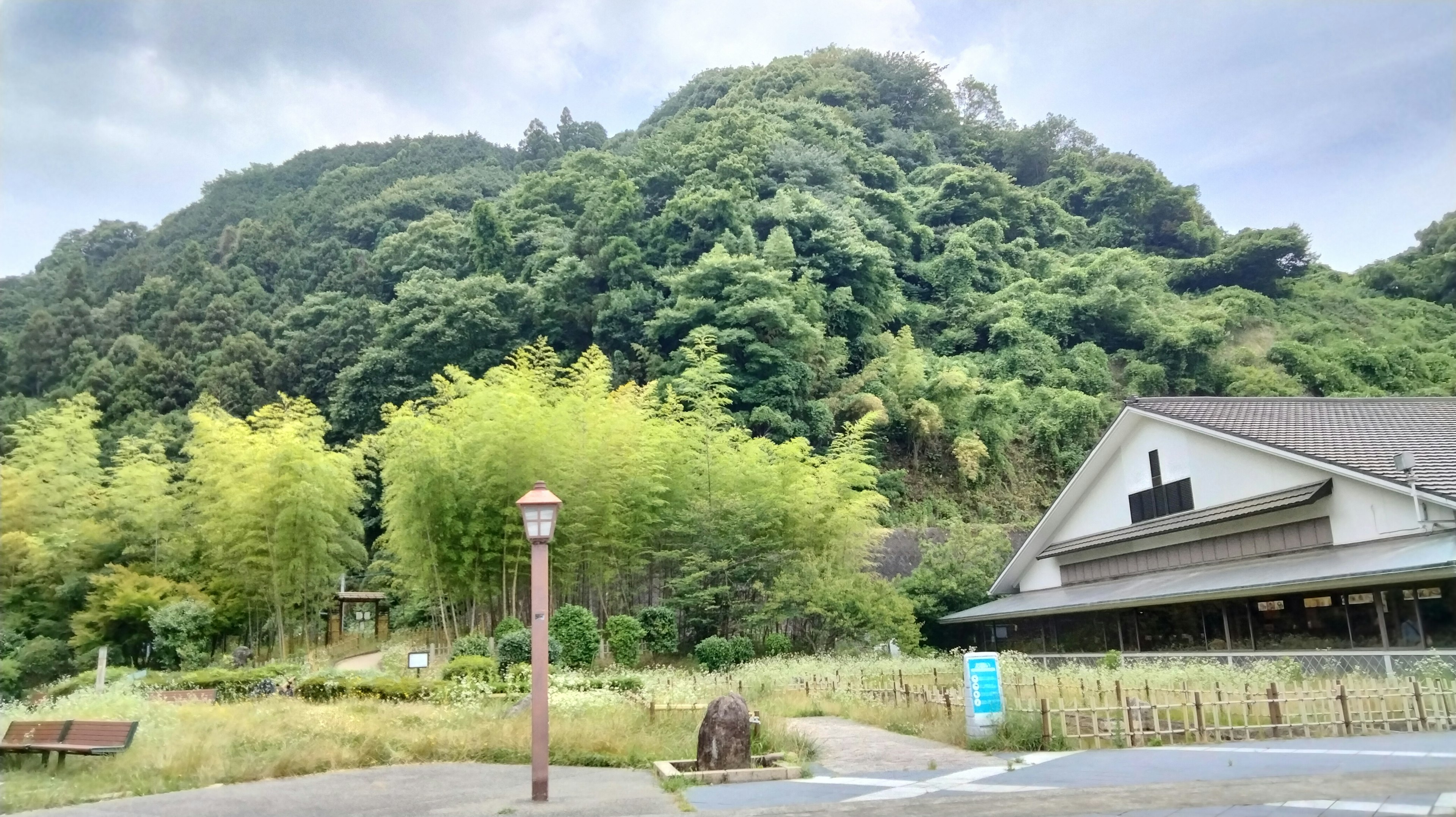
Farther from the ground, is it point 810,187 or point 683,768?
point 810,187

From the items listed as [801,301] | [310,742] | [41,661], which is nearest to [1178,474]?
[310,742]

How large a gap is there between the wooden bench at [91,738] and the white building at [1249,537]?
12.2 meters

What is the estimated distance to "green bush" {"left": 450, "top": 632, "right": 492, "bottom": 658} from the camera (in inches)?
604

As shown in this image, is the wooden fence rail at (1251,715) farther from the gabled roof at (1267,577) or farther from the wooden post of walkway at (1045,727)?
the gabled roof at (1267,577)

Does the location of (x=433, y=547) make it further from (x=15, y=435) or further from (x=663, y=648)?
(x=15, y=435)

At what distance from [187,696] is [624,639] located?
22.8 ft

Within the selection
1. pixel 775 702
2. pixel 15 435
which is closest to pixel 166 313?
pixel 15 435

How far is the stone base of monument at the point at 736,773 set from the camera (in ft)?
22.8

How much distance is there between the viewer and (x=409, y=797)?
254 inches

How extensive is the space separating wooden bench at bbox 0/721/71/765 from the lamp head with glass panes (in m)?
4.39

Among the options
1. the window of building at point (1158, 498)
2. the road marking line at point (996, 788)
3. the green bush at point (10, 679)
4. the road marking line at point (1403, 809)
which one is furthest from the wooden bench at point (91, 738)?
the window of building at point (1158, 498)

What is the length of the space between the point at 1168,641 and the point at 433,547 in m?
12.7

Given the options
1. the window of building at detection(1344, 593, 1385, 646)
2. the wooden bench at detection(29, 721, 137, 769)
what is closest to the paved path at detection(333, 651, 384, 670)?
the wooden bench at detection(29, 721, 137, 769)

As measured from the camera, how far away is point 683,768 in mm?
7430
